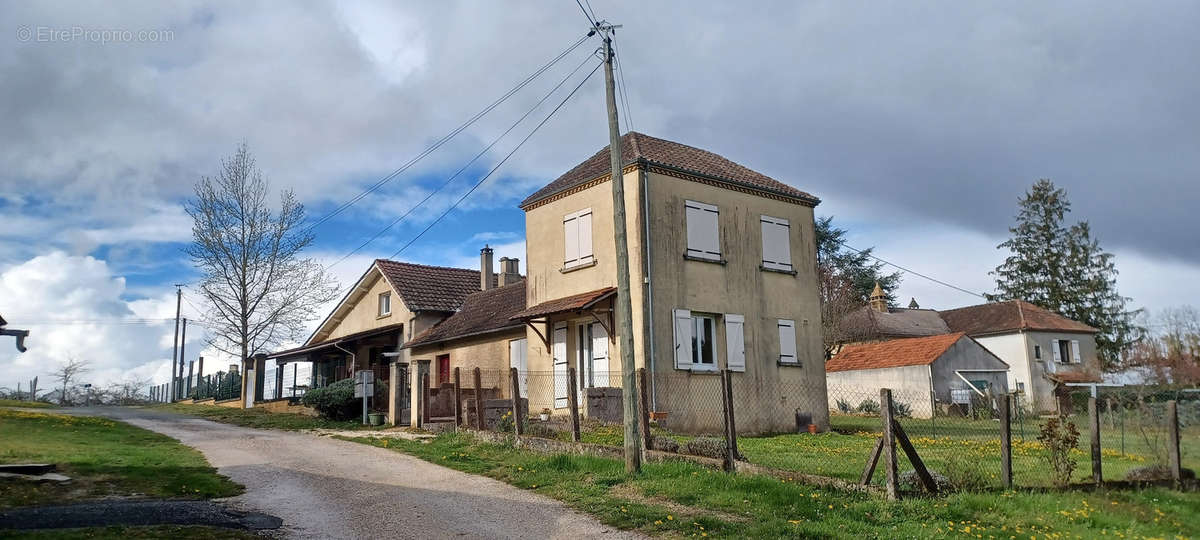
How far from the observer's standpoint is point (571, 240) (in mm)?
22297

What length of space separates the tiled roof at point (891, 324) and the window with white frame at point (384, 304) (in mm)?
22907

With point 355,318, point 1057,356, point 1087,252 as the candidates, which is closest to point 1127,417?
point 355,318

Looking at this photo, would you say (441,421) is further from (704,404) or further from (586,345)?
(704,404)

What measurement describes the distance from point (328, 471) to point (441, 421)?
7457 mm

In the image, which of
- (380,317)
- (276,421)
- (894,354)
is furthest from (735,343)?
(894,354)

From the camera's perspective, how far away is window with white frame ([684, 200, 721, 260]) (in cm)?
2127

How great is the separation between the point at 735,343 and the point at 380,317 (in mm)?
17027

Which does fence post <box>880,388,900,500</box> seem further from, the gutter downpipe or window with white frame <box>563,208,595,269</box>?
window with white frame <box>563,208,595,269</box>

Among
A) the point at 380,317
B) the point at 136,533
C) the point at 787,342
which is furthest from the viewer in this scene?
the point at 380,317

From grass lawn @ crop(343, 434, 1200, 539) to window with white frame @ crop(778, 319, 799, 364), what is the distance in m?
10.7

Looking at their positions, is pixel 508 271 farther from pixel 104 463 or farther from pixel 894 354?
pixel 104 463

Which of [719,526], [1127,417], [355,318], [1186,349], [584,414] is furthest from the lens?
[1186,349]

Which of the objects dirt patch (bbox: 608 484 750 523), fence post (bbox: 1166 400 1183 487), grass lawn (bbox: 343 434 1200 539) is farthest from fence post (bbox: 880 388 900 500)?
fence post (bbox: 1166 400 1183 487)

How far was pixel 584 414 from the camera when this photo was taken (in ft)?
61.7
